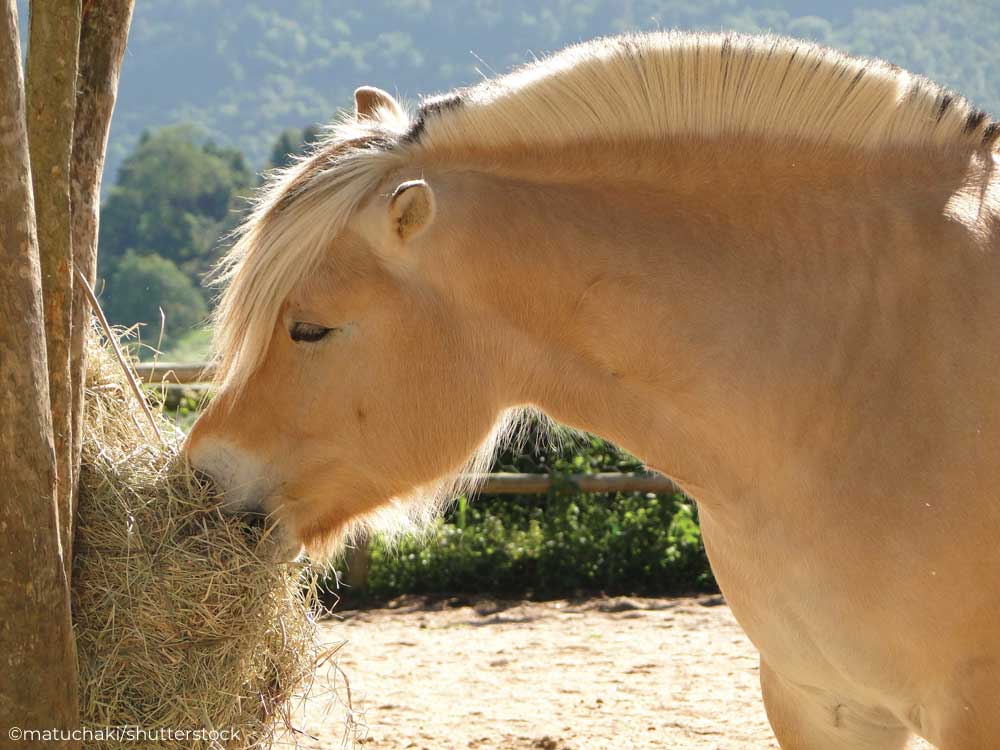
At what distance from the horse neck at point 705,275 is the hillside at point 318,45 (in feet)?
200

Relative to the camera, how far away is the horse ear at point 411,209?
7.34 feet

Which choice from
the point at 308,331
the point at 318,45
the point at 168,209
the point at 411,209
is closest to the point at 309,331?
the point at 308,331

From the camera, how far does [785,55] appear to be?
242cm

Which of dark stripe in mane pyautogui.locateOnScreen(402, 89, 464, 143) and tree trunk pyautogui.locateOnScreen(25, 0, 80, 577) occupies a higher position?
dark stripe in mane pyautogui.locateOnScreen(402, 89, 464, 143)

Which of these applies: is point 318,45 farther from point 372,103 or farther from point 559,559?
point 372,103

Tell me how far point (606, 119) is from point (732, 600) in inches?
50.6

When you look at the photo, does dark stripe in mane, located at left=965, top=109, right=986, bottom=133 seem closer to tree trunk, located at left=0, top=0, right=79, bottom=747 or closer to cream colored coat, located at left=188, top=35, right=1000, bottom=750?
cream colored coat, located at left=188, top=35, right=1000, bottom=750

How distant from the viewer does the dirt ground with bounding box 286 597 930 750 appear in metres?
4.53

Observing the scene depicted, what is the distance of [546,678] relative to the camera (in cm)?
550

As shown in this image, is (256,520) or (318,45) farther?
(318,45)

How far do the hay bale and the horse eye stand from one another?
0.45 meters

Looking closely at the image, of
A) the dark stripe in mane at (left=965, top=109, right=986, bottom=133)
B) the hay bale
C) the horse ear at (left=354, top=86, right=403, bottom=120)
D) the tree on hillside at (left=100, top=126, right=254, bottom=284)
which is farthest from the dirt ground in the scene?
the tree on hillside at (left=100, top=126, right=254, bottom=284)

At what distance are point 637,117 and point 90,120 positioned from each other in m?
1.38

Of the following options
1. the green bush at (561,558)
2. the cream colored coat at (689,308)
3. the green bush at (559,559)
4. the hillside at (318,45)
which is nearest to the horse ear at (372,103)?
the cream colored coat at (689,308)
